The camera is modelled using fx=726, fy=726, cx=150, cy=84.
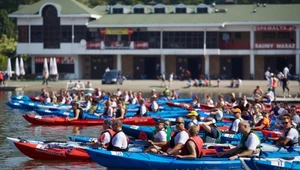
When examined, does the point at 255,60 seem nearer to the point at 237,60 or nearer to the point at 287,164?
the point at 237,60

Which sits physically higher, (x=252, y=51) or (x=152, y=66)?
(x=252, y=51)

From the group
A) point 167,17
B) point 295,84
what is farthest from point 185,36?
point 295,84

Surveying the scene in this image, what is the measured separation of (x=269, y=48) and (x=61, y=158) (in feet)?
158

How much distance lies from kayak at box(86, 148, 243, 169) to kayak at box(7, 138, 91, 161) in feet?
7.34

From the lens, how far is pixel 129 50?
7250 cm

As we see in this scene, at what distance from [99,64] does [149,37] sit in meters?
6.39

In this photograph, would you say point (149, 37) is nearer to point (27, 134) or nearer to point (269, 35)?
point (269, 35)

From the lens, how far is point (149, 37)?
73125 millimetres

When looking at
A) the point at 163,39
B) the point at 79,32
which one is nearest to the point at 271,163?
the point at 163,39

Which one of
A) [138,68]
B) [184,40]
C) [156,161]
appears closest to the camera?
[156,161]

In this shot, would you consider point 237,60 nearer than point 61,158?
No

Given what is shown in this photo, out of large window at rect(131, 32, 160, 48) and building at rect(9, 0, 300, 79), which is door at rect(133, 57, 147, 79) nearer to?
building at rect(9, 0, 300, 79)

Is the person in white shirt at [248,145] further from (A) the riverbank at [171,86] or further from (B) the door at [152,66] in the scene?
(B) the door at [152,66]

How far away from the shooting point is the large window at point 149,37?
2857 inches
